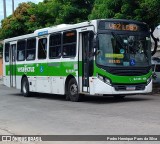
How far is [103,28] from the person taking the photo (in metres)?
16.0

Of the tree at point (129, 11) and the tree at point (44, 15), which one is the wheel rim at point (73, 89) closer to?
the tree at point (129, 11)

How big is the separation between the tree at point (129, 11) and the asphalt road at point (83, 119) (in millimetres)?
5839

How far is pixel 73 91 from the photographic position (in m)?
17.5

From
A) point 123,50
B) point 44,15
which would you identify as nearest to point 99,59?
point 123,50

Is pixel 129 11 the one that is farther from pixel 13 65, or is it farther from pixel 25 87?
pixel 13 65

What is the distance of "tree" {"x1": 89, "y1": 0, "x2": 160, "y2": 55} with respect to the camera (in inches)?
785

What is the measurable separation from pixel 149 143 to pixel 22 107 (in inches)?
344

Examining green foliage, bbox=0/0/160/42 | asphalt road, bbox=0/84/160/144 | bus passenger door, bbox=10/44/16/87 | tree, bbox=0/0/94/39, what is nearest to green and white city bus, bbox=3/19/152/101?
asphalt road, bbox=0/84/160/144

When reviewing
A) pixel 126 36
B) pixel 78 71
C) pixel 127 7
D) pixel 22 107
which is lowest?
pixel 22 107

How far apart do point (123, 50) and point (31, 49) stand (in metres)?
6.53

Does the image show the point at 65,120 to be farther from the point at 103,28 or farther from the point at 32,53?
the point at 32,53

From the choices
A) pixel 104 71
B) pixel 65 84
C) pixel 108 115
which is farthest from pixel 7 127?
pixel 65 84

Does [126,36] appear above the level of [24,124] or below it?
above

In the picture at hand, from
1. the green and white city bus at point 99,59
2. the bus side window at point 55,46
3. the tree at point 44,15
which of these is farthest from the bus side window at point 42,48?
the tree at point 44,15
